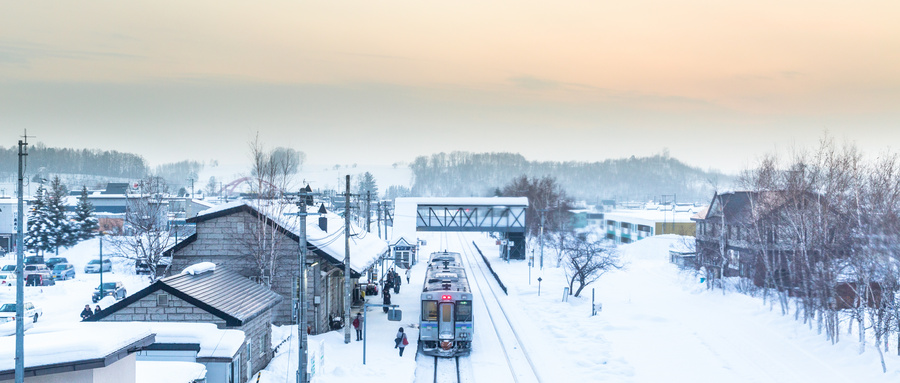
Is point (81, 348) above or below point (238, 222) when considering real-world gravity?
below

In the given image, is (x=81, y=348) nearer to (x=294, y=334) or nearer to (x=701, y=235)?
(x=294, y=334)

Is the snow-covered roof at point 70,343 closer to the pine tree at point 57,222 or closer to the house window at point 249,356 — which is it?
the house window at point 249,356

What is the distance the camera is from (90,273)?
2019 inches

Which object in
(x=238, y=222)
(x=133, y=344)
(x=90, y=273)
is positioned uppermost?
(x=238, y=222)

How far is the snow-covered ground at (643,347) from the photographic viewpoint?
2094 cm

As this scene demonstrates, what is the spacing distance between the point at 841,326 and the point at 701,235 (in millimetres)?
22687

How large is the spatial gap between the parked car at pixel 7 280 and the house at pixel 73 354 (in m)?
35.8

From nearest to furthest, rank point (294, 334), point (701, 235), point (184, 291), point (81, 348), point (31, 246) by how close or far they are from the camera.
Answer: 1. point (81, 348)
2. point (184, 291)
3. point (294, 334)
4. point (701, 235)
5. point (31, 246)

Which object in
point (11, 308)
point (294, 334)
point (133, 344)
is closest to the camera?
point (133, 344)

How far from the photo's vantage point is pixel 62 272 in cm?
4675

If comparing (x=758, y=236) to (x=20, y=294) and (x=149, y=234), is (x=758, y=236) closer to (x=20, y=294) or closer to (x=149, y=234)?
(x=20, y=294)

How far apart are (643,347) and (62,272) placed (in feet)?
143

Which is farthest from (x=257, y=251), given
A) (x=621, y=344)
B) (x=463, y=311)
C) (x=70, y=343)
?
(x=621, y=344)

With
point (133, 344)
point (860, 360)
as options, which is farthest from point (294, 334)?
point (860, 360)
